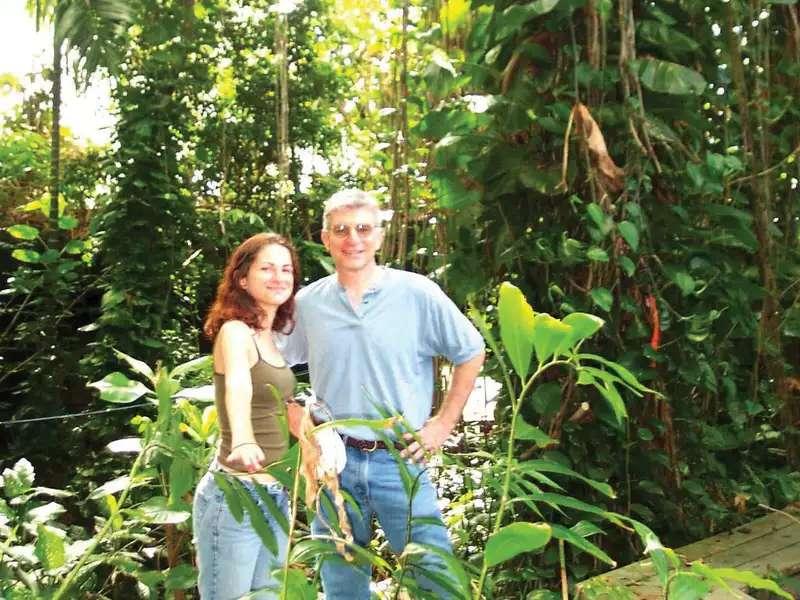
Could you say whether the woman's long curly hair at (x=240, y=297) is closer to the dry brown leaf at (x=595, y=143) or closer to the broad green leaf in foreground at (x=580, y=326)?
the dry brown leaf at (x=595, y=143)

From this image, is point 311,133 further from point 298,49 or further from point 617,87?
point 617,87

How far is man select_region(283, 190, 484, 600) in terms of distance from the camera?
175 cm

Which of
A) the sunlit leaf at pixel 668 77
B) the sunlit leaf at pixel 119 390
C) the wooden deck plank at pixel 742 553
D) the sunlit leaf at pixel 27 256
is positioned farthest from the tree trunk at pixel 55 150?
the wooden deck plank at pixel 742 553

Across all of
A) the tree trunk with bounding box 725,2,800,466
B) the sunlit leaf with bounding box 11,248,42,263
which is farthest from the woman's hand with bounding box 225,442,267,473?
the sunlit leaf with bounding box 11,248,42,263

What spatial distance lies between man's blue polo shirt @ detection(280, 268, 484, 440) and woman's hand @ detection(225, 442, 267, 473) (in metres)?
0.30

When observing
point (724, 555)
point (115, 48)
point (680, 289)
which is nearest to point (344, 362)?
point (680, 289)

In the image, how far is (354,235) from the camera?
1.73 m

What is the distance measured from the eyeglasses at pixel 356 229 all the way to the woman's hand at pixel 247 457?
1.53ft

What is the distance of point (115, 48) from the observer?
9.39 ft

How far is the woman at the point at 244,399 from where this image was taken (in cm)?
157

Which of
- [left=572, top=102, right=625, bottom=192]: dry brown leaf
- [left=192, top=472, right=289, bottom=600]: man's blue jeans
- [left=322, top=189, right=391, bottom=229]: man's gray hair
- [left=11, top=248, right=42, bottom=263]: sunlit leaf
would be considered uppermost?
[left=572, top=102, right=625, bottom=192]: dry brown leaf

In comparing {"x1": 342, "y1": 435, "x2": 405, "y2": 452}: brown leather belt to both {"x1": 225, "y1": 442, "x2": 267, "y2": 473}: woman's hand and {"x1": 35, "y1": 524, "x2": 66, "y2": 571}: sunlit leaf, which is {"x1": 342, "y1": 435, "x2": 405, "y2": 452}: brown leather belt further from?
{"x1": 35, "y1": 524, "x2": 66, "y2": 571}: sunlit leaf

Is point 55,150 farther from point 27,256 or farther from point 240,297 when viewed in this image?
point 240,297

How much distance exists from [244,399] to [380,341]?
32 centimetres
